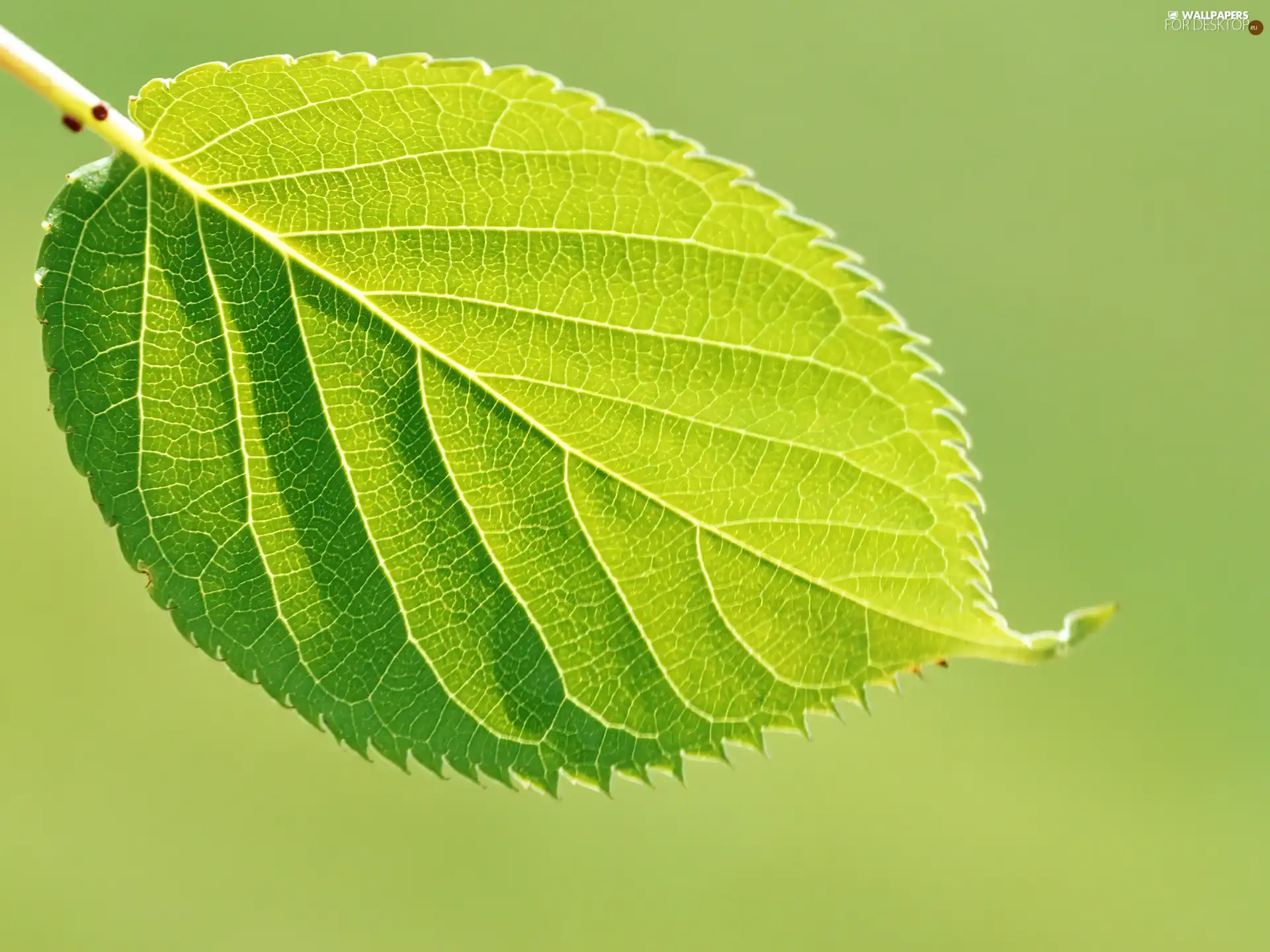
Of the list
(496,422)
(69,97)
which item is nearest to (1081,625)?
(496,422)

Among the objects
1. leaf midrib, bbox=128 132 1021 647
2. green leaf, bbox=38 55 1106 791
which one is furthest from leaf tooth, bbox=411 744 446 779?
leaf midrib, bbox=128 132 1021 647

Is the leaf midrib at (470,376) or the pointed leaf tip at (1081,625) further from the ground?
the pointed leaf tip at (1081,625)

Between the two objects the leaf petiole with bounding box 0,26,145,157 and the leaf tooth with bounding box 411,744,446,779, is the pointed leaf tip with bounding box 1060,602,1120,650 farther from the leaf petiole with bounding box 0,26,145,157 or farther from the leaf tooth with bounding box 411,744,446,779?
the leaf petiole with bounding box 0,26,145,157

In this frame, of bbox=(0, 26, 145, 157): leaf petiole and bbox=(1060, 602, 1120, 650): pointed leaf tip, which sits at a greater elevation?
bbox=(1060, 602, 1120, 650): pointed leaf tip

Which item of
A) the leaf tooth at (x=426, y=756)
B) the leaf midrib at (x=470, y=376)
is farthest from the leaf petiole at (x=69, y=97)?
the leaf tooth at (x=426, y=756)

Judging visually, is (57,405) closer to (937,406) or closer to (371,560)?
(371,560)

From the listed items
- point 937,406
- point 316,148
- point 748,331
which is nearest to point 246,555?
point 316,148

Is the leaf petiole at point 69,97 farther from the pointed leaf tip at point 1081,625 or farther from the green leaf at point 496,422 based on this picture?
the pointed leaf tip at point 1081,625

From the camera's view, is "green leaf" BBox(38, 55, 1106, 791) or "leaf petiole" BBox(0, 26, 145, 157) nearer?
"leaf petiole" BBox(0, 26, 145, 157)
